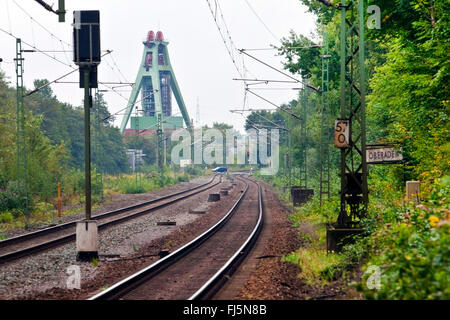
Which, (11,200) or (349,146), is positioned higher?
(349,146)

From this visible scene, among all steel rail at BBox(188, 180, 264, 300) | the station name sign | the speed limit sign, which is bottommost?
steel rail at BBox(188, 180, 264, 300)

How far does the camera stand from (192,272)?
1233 cm

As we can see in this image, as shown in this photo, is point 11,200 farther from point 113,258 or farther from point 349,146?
point 349,146

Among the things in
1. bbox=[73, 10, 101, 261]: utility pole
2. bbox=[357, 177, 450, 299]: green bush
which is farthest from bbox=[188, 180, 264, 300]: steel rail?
bbox=[73, 10, 101, 261]: utility pole

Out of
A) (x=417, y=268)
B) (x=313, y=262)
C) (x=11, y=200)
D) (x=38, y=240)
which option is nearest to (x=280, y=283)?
(x=313, y=262)

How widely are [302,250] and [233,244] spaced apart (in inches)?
127

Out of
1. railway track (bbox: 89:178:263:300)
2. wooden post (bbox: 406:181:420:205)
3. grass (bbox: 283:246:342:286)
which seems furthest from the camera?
wooden post (bbox: 406:181:420:205)

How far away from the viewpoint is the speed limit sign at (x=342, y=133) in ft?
43.4

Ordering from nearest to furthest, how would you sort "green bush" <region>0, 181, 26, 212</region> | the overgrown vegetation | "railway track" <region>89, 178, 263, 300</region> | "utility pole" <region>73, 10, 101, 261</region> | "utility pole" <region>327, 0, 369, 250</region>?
the overgrown vegetation → "railway track" <region>89, 178, 263, 300</region> → "utility pole" <region>327, 0, 369, 250</region> → "utility pole" <region>73, 10, 101, 261</region> → "green bush" <region>0, 181, 26, 212</region>

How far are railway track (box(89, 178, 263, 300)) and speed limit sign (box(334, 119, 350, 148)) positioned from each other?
4048mm

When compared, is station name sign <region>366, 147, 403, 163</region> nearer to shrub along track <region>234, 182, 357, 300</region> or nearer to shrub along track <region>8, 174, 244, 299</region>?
shrub along track <region>234, 182, 357, 300</region>

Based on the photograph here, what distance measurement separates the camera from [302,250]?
14.5m

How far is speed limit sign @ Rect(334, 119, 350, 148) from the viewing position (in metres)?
13.2

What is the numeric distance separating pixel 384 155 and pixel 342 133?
1.27 metres
